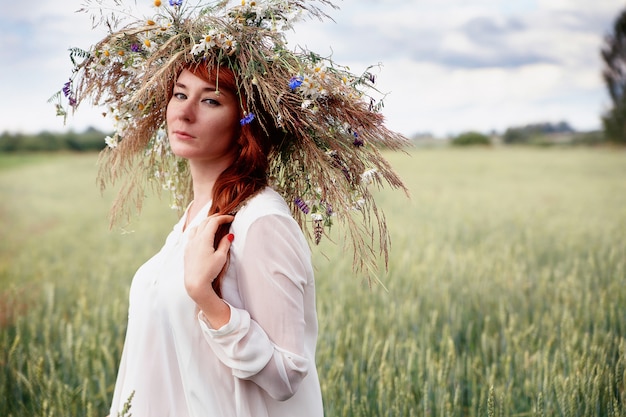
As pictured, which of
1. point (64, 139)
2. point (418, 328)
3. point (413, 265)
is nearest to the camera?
point (418, 328)

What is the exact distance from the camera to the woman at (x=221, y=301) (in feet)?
5.83

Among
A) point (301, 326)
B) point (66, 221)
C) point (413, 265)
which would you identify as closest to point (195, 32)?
point (301, 326)

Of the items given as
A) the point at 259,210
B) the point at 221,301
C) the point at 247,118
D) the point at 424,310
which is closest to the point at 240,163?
the point at 247,118

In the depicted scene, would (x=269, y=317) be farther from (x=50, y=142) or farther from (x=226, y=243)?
(x=50, y=142)

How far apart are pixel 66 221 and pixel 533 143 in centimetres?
4163

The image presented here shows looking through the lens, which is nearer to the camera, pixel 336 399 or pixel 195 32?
pixel 195 32

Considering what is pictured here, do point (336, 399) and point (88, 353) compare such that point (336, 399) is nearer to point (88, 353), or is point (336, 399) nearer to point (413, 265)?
point (88, 353)

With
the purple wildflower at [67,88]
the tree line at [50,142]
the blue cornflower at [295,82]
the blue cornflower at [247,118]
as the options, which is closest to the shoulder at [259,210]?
the blue cornflower at [247,118]

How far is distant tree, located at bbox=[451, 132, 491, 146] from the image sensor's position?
49625 millimetres

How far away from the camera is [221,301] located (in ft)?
5.77

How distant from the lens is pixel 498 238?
835 centimetres

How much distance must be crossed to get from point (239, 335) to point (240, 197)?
42 centimetres

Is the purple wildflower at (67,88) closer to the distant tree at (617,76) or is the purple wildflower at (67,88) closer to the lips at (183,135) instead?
the lips at (183,135)

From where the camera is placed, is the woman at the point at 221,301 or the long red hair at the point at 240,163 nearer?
the woman at the point at 221,301
